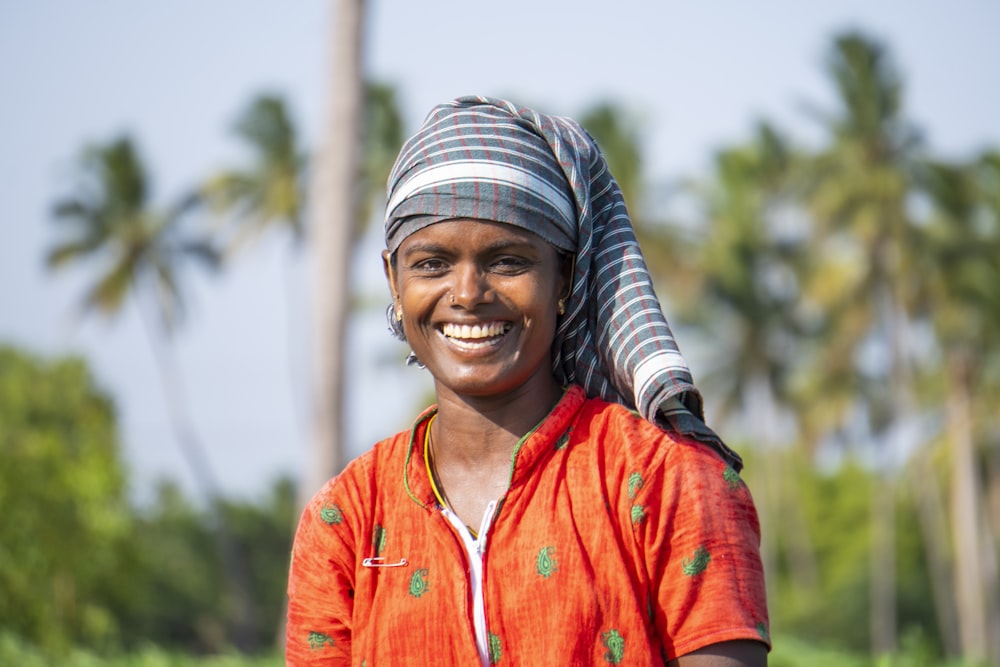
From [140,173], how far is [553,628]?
3560 centimetres

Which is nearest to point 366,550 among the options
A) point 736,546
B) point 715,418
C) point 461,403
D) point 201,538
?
point 461,403

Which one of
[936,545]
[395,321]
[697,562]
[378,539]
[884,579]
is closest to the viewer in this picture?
[697,562]

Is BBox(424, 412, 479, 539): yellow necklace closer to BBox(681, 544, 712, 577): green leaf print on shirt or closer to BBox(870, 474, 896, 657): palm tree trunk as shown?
BBox(681, 544, 712, 577): green leaf print on shirt

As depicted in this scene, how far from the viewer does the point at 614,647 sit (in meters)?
2.27

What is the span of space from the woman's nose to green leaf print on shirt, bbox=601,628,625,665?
1.98 ft

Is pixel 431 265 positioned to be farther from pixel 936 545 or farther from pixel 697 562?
pixel 936 545

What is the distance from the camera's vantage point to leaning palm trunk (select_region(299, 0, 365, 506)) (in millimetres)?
10438

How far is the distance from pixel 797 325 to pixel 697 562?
120ft

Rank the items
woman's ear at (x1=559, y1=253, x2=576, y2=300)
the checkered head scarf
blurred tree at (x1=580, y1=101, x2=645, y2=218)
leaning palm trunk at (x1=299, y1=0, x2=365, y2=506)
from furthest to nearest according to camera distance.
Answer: blurred tree at (x1=580, y1=101, x2=645, y2=218), leaning palm trunk at (x1=299, y1=0, x2=365, y2=506), woman's ear at (x1=559, y1=253, x2=576, y2=300), the checkered head scarf

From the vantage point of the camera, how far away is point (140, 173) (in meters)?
36.2

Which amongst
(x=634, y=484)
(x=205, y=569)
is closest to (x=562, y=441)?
(x=634, y=484)

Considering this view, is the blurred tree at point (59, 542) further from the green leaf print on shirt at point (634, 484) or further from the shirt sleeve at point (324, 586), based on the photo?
the green leaf print on shirt at point (634, 484)

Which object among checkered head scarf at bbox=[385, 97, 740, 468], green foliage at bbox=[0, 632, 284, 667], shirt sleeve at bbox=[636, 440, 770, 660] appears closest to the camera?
shirt sleeve at bbox=[636, 440, 770, 660]

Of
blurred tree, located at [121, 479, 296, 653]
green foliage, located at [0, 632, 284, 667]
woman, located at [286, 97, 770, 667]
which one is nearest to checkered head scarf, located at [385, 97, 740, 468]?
woman, located at [286, 97, 770, 667]
